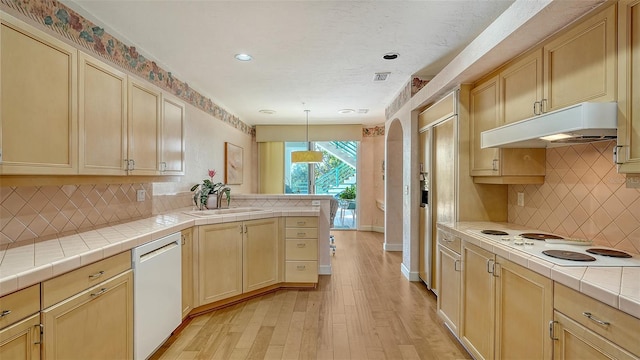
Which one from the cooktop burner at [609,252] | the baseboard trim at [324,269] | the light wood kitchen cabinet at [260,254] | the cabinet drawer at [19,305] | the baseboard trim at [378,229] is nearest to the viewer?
the cabinet drawer at [19,305]

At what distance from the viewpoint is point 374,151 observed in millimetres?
7453

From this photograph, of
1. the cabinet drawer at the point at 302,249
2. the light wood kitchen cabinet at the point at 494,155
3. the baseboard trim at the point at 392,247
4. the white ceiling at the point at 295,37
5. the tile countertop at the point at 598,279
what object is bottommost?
the baseboard trim at the point at 392,247

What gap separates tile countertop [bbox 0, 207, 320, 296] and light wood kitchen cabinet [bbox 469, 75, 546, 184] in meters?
2.62

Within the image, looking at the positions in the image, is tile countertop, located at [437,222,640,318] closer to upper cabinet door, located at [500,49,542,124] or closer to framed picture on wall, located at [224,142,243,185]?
upper cabinet door, located at [500,49,542,124]

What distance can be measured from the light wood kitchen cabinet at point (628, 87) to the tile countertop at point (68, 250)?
2.64 metres

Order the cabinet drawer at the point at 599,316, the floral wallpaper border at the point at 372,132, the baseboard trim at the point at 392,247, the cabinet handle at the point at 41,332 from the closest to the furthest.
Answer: the cabinet drawer at the point at 599,316 < the cabinet handle at the point at 41,332 < the baseboard trim at the point at 392,247 < the floral wallpaper border at the point at 372,132

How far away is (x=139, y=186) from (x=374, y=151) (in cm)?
557

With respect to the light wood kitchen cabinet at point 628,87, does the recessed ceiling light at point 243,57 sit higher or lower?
higher

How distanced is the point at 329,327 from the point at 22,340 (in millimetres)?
2042

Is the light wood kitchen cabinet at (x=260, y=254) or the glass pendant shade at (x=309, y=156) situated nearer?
the light wood kitchen cabinet at (x=260, y=254)

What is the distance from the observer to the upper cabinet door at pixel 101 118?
6.05 ft

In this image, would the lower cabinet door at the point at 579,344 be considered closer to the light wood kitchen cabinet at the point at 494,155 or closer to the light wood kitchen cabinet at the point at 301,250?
the light wood kitchen cabinet at the point at 494,155

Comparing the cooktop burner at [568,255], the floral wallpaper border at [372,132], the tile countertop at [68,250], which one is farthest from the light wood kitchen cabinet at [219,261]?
the floral wallpaper border at [372,132]

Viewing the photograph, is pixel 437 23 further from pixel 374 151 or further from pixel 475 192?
pixel 374 151
